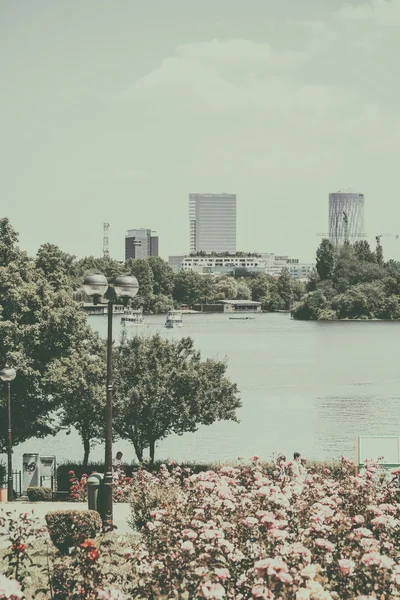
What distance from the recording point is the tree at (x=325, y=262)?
153m

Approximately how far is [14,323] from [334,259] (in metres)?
131

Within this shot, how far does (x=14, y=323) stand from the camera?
2841cm

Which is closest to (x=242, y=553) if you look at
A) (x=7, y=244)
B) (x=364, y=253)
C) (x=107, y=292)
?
(x=107, y=292)

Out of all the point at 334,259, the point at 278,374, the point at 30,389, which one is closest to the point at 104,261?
the point at 334,259

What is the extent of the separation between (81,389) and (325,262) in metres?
128

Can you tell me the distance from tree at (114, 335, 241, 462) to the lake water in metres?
1.45

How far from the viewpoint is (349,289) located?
14688 centimetres

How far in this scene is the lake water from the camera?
1529 inches

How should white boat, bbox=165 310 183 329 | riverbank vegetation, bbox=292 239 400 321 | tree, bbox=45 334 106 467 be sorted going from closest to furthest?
tree, bbox=45 334 106 467, white boat, bbox=165 310 183 329, riverbank vegetation, bbox=292 239 400 321

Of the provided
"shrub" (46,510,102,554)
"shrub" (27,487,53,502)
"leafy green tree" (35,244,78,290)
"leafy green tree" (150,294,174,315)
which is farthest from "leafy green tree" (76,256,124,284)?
"shrub" (46,510,102,554)

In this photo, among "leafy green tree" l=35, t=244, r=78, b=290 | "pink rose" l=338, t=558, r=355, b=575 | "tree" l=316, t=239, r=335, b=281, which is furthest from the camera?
"tree" l=316, t=239, r=335, b=281

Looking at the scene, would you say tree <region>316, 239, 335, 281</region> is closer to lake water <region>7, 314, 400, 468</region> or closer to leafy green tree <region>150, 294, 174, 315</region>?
leafy green tree <region>150, 294, 174, 315</region>

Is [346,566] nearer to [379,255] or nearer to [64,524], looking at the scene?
[64,524]

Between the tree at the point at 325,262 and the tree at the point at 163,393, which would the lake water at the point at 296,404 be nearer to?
the tree at the point at 163,393
